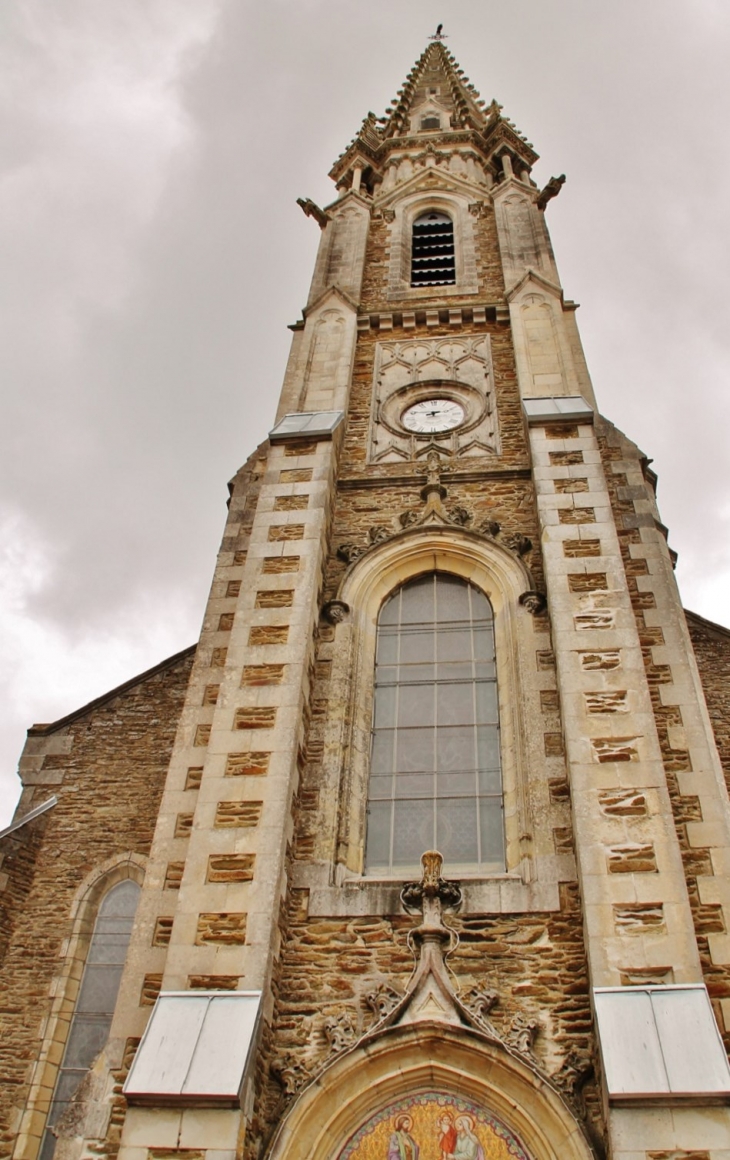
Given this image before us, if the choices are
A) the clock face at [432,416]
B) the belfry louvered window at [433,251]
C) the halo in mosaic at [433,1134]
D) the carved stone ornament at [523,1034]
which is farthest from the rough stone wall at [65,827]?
the belfry louvered window at [433,251]

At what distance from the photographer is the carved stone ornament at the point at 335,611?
10.6 metres

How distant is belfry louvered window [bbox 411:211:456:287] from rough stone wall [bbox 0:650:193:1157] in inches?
358

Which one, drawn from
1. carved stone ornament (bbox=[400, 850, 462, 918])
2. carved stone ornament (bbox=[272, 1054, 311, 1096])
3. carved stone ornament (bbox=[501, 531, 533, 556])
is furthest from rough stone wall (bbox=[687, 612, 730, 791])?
carved stone ornament (bbox=[272, 1054, 311, 1096])

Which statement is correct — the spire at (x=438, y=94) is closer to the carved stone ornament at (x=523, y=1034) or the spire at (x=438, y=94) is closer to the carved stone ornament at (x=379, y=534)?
the carved stone ornament at (x=379, y=534)

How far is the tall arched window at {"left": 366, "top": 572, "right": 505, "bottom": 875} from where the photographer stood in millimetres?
8914

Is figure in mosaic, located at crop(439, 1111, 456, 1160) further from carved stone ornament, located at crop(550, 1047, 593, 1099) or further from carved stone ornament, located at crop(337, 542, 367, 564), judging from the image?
carved stone ornament, located at crop(337, 542, 367, 564)

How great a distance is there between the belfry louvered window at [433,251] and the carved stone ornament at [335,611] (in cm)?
873

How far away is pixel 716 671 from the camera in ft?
38.7

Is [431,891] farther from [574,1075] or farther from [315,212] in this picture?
[315,212]

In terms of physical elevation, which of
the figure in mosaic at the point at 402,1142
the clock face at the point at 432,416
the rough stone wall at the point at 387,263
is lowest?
the figure in mosaic at the point at 402,1142

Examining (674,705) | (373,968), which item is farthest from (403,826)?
(674,705)

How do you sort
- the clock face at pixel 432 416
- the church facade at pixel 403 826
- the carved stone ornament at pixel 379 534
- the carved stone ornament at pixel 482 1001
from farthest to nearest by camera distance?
1. the clock face at pixel 432 416
2. the carved stone ornament at pixel 379 534
3. the carved stone ornament at pixel 482 1001
4. the church facade at pixel 403 826

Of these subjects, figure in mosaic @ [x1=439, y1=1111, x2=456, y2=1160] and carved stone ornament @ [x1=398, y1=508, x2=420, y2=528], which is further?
carved stone ornament @ [x1=398, y1=508, x2=420, y2=528]

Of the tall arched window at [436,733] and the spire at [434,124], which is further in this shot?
the spire at [434,124]
